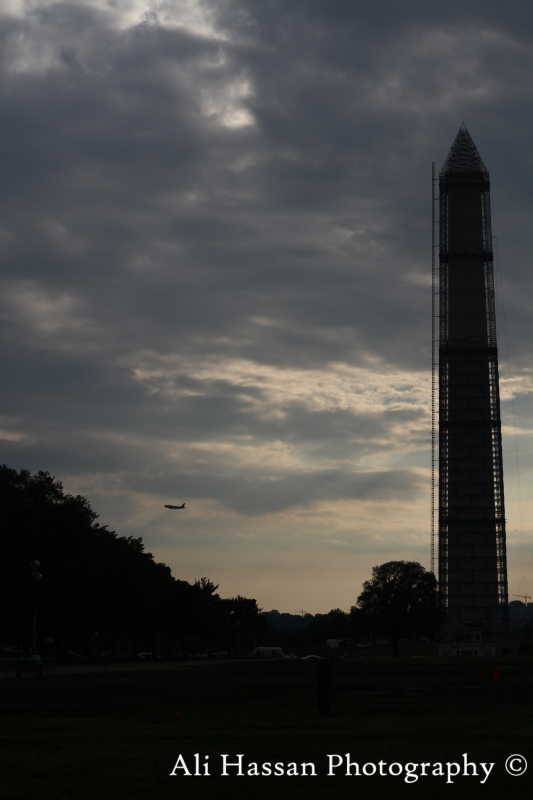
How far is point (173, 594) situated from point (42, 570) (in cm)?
3997

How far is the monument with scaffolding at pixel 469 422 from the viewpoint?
519ft

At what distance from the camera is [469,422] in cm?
16362

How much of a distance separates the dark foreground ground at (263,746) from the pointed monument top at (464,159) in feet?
538

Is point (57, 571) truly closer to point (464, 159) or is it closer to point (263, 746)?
point (263, 746)

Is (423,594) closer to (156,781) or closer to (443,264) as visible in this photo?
(443,264)

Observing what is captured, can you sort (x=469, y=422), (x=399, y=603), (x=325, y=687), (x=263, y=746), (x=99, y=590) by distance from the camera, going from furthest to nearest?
(x=469, y=422)
(x=399, y=603)
(x=99, y=590)
(x=325, y=687)
(x=263, y=746)

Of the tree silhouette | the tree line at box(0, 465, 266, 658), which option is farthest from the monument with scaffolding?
the tree line at box(0, 465, 266, 658)

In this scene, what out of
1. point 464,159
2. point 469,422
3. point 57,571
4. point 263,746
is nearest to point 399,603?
point 469,422

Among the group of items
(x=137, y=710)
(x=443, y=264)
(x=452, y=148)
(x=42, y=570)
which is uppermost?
(x=452, y=148)

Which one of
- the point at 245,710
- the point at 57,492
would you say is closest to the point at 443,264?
the point at 57,492

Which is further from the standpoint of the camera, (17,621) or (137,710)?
(17,621)

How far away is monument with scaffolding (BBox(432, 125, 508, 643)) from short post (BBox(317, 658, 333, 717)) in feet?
458

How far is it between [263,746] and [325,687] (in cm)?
492

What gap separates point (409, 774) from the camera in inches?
508
